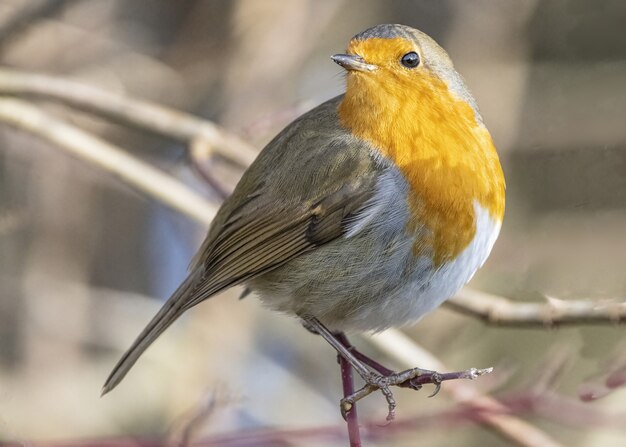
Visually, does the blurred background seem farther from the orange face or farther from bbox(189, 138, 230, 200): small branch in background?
the orange face

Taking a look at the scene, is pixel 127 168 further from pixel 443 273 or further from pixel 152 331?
pixel 443 273

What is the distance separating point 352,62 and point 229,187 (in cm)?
124

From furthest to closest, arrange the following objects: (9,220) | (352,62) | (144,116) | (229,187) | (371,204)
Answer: (9,220) < (229,187) < (144,116) < (371,204) < (352,62)

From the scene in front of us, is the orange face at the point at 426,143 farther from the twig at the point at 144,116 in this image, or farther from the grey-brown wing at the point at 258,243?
the twig at the point at 144,116

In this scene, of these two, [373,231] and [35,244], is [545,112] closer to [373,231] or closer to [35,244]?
[373,231]

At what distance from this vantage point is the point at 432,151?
2912mm

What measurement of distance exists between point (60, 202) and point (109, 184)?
253 mm

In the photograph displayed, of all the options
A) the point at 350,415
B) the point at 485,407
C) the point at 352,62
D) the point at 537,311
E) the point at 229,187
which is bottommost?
the point at 350,415

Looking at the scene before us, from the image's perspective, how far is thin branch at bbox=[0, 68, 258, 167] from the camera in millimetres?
3648

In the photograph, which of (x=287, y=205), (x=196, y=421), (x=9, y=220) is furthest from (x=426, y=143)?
(x=9, y=220)

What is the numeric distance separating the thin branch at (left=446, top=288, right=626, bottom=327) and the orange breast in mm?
310

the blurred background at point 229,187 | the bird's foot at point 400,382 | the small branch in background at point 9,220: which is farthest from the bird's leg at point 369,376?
the small branch in background at point 9,220

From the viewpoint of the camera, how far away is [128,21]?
5090 mm

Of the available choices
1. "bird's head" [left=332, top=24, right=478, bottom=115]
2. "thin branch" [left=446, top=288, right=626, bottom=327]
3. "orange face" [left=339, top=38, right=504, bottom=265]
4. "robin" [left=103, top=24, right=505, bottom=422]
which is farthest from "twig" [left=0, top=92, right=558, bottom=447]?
"bird's head" [left=332, top=24, right=478, bottom=115]
